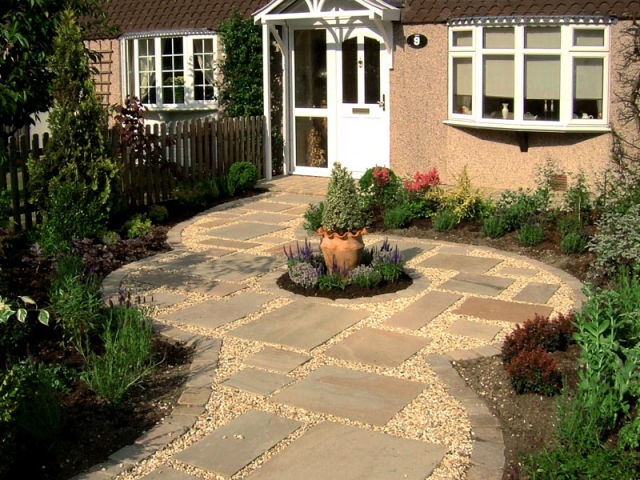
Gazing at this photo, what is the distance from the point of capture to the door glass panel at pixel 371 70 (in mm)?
14391

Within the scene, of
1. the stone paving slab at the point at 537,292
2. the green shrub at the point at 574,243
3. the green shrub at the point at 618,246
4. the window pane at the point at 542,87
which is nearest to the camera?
the green shrub at the point at 618,246

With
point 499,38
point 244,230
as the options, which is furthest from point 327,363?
point 499,38

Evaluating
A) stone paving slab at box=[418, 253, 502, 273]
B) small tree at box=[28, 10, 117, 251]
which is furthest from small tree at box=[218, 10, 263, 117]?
stone paving slab at box=[418, 253, 502, 273]

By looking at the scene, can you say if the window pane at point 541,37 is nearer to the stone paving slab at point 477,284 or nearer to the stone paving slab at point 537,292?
the stone paving slab at point 477,284

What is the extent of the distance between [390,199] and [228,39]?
577cm

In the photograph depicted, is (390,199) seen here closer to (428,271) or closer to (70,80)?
(428,271)

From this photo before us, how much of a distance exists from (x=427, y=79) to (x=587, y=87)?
264 cm

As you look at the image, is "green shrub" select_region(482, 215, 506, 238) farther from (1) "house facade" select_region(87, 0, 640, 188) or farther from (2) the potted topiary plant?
(1) "house facade" select_region(87, 0, 640, 188)

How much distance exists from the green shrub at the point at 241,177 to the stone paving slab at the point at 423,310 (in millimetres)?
A: 6033

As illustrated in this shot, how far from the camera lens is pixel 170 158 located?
41.6 feet

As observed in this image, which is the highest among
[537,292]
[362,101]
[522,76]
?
[522,76]

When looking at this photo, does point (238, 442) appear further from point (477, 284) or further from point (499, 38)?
point (499, 38)

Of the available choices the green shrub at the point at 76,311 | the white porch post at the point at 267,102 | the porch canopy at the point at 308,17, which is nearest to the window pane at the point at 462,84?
the porch canopy at the point at 308,17

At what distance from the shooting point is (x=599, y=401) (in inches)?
187
